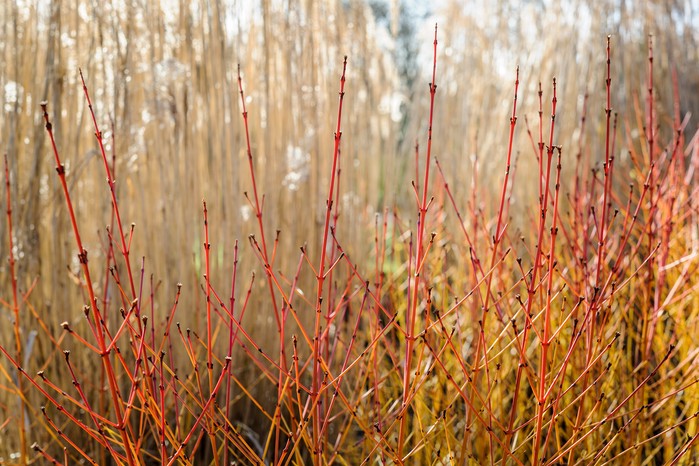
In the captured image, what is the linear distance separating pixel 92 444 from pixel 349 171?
1184mm

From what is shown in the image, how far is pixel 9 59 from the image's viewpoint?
1.83m

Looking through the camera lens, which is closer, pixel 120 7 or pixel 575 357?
pixel 575 357

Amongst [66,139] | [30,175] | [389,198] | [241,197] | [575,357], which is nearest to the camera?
[575,357]

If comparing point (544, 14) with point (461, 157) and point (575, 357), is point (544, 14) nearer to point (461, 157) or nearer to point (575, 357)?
point (461, 157)

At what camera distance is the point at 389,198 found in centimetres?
303

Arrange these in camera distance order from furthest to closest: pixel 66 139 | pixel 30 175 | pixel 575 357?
pixel 66 139 → pixel 30 175 → pixel 575 357

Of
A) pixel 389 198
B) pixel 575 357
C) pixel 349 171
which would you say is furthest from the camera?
pixel 389 198

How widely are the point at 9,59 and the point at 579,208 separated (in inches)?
56.2

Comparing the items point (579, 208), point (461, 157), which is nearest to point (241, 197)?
point (579, 208)

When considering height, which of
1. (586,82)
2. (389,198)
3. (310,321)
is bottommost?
(310,321)

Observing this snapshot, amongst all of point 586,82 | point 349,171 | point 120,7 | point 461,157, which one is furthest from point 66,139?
point 586,82

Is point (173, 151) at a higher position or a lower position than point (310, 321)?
higher

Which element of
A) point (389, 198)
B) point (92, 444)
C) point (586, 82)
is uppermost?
point (586, 82)

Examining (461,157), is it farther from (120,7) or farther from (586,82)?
(120,7)
